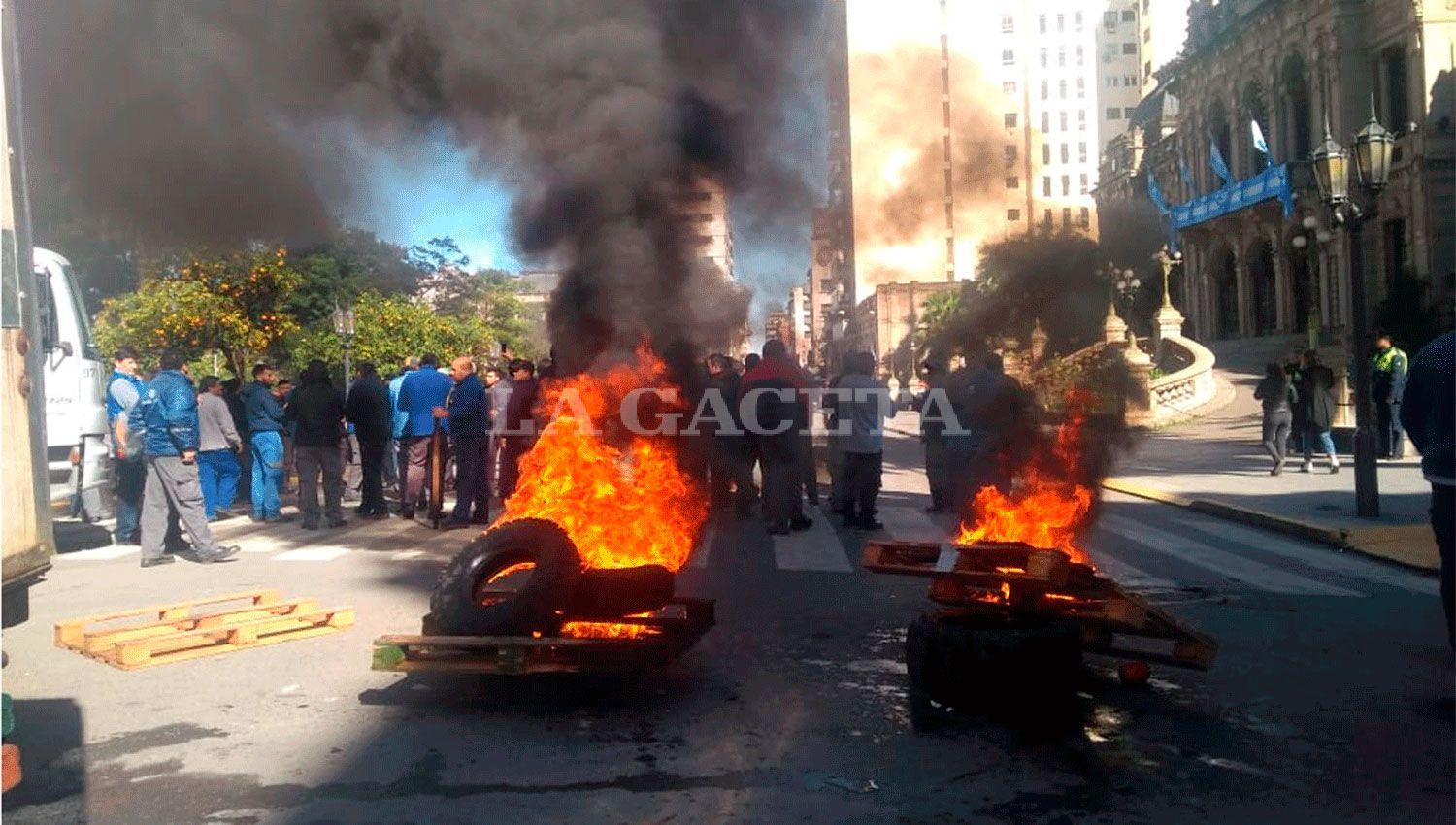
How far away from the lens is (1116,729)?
466cm

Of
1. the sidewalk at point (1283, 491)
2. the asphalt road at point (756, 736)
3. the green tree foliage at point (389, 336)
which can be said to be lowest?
the asphalt road at point (756, 736)

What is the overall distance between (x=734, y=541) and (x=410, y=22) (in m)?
5.23

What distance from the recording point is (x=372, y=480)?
12.7 meters

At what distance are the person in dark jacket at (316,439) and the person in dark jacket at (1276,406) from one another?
11777mm

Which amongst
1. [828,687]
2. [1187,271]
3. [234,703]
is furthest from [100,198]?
[1187,271]

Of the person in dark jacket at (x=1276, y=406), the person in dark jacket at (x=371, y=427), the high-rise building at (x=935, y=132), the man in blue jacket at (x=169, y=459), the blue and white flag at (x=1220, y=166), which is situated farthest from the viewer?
the blue and white flag at (x=1220, y=166)

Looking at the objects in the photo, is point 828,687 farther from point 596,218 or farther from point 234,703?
point 596,218

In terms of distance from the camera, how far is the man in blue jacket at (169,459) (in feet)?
28.4

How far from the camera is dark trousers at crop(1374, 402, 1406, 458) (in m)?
16.4

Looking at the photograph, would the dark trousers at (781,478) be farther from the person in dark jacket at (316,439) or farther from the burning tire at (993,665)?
the burning tire at (993,665)

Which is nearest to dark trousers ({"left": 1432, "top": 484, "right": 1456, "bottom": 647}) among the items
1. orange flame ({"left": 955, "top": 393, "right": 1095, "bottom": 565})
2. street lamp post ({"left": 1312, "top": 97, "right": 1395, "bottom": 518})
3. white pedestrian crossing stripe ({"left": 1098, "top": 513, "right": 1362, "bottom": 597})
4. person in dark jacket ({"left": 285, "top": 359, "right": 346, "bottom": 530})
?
orange flame ({"left": 955, "top": 393, "right": 1095, "bottom": 565})

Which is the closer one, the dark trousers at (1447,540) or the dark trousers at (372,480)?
the dark trousers at (1447,540)

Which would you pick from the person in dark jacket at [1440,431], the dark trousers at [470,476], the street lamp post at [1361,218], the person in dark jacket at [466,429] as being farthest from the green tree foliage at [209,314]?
the street lamp post at [1361,218]

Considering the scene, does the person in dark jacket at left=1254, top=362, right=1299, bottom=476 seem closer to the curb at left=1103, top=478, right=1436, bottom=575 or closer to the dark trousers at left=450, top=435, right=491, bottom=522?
the curb at left=1103, top=478, right=1436, bottom=575
